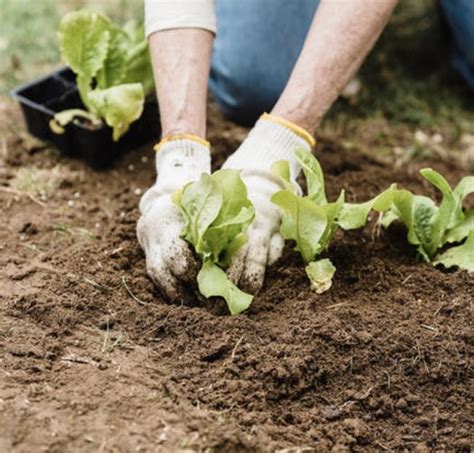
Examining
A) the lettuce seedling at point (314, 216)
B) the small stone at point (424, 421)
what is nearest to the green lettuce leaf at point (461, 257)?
the lettuce seedling at point (314, 216)

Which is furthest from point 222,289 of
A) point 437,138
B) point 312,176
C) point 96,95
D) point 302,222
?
point 437,138

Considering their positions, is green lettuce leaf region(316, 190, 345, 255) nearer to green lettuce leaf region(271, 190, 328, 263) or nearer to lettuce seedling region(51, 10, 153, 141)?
green lettuce leaf region(271, 190, 328, 263)

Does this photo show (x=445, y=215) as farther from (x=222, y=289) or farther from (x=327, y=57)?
(x=222, y=289)

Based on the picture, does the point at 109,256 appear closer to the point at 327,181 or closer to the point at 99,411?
the point at 99,411

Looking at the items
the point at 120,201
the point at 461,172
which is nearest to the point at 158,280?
the point at 120,201

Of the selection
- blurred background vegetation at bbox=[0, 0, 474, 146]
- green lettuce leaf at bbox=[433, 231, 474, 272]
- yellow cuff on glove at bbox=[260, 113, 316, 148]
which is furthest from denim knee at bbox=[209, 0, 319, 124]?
green lettuce leaf at bbox=[433, 231, 474, 272]

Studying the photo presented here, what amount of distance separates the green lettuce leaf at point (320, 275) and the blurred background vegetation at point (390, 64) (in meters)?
1.29

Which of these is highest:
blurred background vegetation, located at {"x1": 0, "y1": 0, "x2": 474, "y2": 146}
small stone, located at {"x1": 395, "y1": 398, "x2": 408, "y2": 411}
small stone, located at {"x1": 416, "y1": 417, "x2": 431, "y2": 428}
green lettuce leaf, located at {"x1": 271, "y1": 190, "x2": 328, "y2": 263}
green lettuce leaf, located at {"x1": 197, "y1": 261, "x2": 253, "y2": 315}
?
green lettuce leaf, located at {"x1": 271, "y1": 190, "x2": 328, "y2": 263}

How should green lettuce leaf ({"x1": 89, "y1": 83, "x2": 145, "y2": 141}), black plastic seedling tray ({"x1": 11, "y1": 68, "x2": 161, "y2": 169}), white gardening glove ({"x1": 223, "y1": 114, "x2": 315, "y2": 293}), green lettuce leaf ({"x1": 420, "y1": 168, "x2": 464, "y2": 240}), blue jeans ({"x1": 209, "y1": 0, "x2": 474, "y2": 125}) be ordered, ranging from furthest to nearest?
blue jeans ({"x1": 209, "y1": 0, "x2": 474, "y2": 125}) → black plastic seedling tray ({"x1": 11, "y1": 68, "x2": 161, "y2": 169}) → green lettuce leaf ({"x1": 89, "y1": 83, "x2": 145, "y2": 141}) → green lettuce leaf ({"x1": 420, "y1": 168, "x2": 464, "y2": 240}) → white gardening glove ({"x1": 223, "y1": 114, "x2": 315, "y2": 293})

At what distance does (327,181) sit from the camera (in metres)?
2.59

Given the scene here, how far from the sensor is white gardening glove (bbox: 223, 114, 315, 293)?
196 centimetres

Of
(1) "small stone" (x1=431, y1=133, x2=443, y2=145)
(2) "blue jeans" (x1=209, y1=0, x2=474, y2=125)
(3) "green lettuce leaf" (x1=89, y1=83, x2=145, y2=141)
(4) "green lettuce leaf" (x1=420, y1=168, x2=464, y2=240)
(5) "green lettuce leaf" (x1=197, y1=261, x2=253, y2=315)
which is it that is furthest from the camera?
(1) "small stone" (x1=431, y1=133, x2=443, y2=145)

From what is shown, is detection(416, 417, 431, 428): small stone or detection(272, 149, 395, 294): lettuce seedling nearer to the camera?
detection(416, 417, 431, 428): small stone

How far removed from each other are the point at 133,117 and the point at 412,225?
3.12 ft
